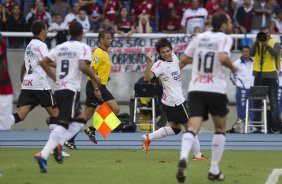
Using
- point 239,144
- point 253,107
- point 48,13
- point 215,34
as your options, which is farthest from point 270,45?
point 215,34

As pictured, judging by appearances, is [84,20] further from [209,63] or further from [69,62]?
[209,63]

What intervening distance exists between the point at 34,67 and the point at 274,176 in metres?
5.53

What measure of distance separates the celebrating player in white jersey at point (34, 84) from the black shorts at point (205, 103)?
462 cm

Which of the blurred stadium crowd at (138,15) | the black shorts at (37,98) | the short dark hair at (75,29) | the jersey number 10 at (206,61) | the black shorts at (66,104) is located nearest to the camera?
the jersey number 10 at (206,61)

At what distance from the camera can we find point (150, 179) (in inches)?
485

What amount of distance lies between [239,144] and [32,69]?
16.9 ft

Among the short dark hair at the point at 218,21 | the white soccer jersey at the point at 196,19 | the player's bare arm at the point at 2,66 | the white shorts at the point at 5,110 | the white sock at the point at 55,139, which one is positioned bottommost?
the white sock at the point at 55,139

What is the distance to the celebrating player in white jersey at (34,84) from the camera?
16.2 m

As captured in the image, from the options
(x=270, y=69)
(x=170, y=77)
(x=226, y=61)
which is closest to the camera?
(x=226, y=61)

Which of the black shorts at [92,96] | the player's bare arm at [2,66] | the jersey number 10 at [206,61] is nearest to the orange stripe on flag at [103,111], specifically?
the black shorts at [92,96]

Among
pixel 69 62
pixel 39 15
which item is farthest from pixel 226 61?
pixel 39 15

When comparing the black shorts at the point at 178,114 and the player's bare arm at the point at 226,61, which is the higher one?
the player's bare arm at the point at 226,61

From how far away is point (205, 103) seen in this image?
40.3ft

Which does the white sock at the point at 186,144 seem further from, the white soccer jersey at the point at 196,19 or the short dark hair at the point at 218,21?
the white soccer jersey at the point at 196,19
